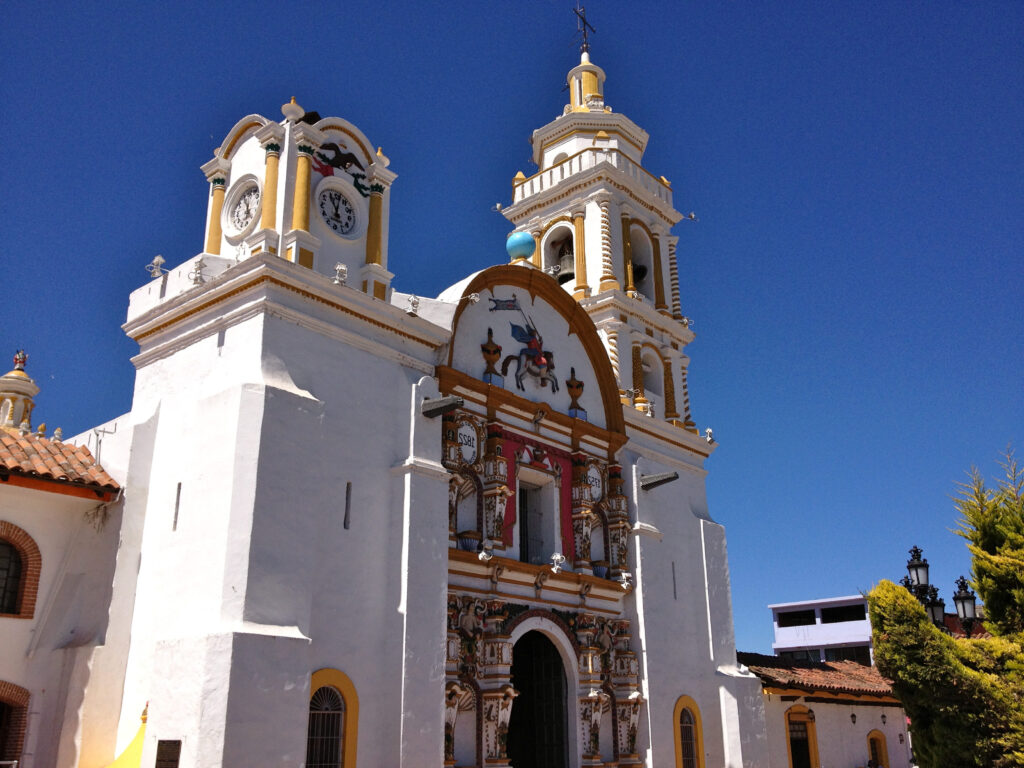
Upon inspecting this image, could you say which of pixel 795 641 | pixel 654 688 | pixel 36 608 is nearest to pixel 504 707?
pixel 654 688

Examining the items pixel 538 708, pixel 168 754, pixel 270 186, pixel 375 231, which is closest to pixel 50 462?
pixel 168 754

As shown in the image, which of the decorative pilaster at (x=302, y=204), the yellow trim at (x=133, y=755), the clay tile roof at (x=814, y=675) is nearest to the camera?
the yellow trim at (x=133, y=755)

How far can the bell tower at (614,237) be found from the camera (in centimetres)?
2422

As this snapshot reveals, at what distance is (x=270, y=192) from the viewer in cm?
1694

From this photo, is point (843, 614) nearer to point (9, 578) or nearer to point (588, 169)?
point (588, 169)

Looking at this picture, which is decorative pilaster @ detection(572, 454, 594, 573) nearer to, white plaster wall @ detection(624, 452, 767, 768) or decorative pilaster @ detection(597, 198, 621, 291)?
white plaster wall @ detection(624, 452, 767, 768)

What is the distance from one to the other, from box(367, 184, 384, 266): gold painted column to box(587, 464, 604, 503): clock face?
6622mm

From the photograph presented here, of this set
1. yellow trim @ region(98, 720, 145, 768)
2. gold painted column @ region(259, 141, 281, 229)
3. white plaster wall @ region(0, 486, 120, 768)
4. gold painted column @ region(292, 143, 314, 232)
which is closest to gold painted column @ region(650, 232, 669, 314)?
gold painted column @ region(292, 143, 314, 232)

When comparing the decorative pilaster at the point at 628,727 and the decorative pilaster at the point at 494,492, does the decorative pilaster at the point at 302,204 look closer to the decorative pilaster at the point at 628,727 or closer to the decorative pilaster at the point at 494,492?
the decorative pilaster at the point at 494,492

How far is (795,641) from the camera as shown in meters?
48.2

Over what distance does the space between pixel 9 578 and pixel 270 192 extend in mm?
7627

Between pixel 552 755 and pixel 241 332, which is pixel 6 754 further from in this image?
pixel 552 755

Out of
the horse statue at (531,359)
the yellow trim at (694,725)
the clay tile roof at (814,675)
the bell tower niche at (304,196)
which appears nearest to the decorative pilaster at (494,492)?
the horse statue at (531,359)

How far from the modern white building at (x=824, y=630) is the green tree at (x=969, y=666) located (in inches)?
1275
